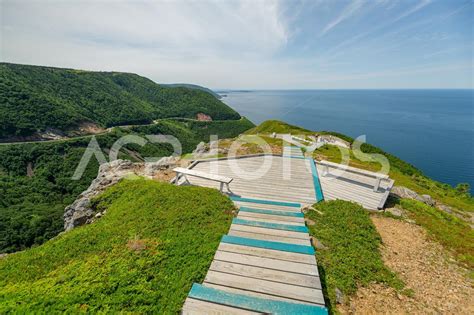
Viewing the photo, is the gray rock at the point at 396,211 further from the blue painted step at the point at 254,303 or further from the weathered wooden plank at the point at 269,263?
the blue painted step at the point at 254,303

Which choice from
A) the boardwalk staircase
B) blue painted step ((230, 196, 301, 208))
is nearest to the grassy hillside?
blue painted step ((230, 196, 301, 208))

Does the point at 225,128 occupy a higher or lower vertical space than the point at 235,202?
lower

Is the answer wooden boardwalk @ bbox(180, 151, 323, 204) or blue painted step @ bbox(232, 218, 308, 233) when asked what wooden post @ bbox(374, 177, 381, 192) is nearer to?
wooden boardwalk @ bbox(180, 151, 323, 204)

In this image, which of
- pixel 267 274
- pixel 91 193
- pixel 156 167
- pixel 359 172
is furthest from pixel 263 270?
pixel 91 193

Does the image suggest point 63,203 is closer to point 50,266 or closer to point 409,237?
point 50,266

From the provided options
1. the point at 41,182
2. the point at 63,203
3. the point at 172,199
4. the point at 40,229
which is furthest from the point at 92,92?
the point at 172,199

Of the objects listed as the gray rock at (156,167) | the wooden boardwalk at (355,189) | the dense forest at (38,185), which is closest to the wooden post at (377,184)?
the wooden boardwalk at (355,189)
